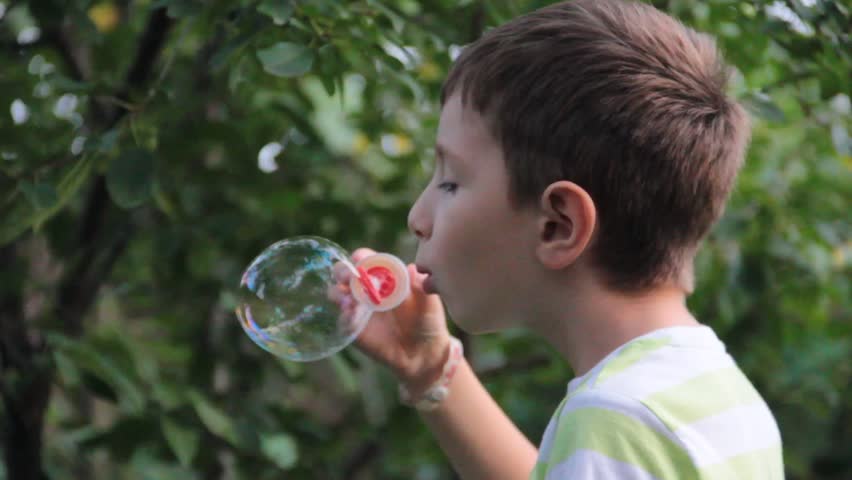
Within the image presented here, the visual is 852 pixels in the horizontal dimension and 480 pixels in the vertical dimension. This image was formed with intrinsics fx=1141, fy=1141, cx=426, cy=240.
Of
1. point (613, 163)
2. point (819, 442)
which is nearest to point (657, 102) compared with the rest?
point (613, 163)

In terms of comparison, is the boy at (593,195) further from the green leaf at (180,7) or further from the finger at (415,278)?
the green leaf at (180,7)

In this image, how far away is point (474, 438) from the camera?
1507 millimetres

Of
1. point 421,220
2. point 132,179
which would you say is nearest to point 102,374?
point 132,179

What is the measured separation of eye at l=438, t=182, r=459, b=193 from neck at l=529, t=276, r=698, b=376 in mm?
160

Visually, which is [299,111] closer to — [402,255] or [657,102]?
[402,255]

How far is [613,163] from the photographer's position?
45.8 inches

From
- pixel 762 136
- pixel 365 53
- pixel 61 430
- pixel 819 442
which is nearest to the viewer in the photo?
pixel 365 53

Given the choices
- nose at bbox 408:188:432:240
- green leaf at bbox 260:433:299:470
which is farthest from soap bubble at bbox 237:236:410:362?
green leaf at bbox 260:433:299:470

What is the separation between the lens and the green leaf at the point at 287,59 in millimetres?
1312

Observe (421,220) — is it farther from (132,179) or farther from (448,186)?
(132,179)

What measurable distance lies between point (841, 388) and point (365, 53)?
1705mm

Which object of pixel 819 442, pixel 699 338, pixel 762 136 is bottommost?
pixel 819 442

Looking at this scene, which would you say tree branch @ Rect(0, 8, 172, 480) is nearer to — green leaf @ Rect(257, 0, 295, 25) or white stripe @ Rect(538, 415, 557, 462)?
green leaf @ Rect(257, 0, 295, 25)

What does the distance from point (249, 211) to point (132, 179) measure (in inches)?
24.4
